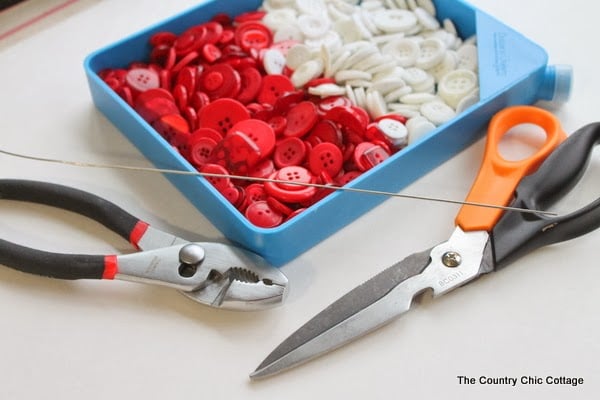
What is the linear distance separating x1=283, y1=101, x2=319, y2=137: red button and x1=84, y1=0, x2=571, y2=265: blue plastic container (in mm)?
122

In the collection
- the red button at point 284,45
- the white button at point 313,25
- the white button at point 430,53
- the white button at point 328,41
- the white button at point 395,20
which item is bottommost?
the white button at point 430,53

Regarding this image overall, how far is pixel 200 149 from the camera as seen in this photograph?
837mm

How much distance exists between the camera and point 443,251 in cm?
72

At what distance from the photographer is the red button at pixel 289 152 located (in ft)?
2.74

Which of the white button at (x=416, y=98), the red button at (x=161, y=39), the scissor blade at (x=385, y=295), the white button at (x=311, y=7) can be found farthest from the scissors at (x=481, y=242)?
the red button at (x=161, y=39)

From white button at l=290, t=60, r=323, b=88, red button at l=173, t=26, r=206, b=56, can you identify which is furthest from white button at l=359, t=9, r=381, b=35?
red button at l=173, t=26, r=206, b=56

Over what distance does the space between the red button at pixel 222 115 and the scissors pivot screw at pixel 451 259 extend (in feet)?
0.96

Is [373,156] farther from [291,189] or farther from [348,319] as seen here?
[348,319]

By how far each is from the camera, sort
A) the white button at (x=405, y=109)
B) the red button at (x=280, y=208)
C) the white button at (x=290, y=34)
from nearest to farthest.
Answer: the red button at (x=280, y=208), the white button at (x=405, y=109), the white button at (x=290, y=34)

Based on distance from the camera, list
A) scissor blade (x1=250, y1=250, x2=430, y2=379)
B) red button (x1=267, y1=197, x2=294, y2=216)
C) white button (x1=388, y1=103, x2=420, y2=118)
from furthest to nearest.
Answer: white button (x1=388, y1=103, x2=420, y2=118) → red button (x1=267, y1=197, x2=294, y2=216) → scissor blade (x1=250, y1=250, x2=430, y2=379)

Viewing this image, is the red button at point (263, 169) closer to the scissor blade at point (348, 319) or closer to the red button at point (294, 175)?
the red button at point (294, 175)

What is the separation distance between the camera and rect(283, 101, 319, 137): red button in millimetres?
855

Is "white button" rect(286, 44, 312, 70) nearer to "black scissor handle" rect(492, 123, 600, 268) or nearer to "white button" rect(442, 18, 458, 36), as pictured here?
"white button" rect(442, 18, 458, 36)

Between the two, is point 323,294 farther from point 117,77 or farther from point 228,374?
point 117,77
